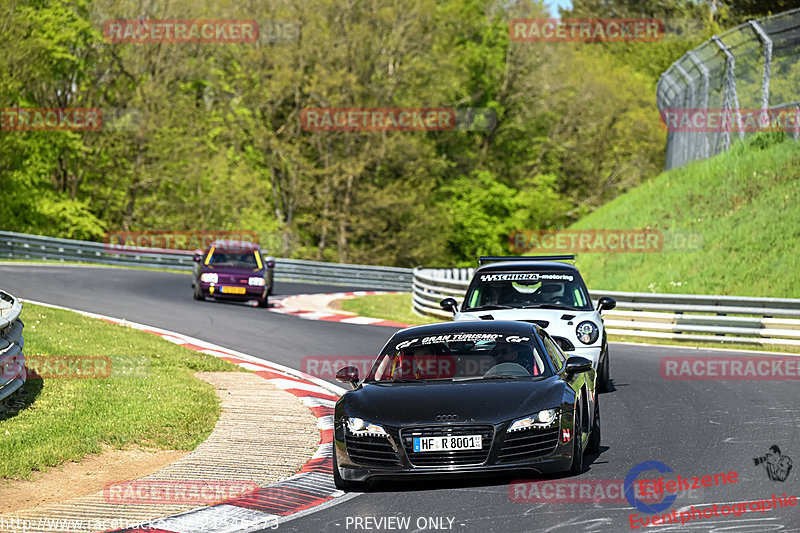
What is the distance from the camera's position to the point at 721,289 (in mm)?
24406

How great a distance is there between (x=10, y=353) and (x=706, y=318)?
14.2m

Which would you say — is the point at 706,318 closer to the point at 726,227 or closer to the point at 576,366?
the point at 726,227

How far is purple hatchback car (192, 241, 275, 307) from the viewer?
26.6 metres

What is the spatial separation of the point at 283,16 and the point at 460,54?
479 inches

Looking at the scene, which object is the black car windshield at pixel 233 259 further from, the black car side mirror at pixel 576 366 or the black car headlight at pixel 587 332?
the black car side mirror at pixel 576 366

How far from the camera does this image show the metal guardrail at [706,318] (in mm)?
19797

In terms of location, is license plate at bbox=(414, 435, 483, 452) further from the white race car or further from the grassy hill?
the grassy hill

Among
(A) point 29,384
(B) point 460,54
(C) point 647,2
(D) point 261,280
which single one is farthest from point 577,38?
(A) point 29,384

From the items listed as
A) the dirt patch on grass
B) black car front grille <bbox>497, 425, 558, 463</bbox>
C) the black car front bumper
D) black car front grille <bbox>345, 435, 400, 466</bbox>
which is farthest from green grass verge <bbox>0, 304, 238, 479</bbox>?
black car front grille <bbox>497, 425, 558, 463</bbox>

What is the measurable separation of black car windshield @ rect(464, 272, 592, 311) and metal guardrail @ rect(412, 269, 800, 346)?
6.97 m

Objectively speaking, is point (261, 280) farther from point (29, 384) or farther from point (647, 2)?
point (647, 2)

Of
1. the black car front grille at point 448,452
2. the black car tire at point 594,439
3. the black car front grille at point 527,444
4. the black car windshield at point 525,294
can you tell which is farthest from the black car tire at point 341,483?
the black car windshield at point 525,294

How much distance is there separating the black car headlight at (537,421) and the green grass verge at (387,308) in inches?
650

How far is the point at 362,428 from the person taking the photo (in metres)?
8.02
